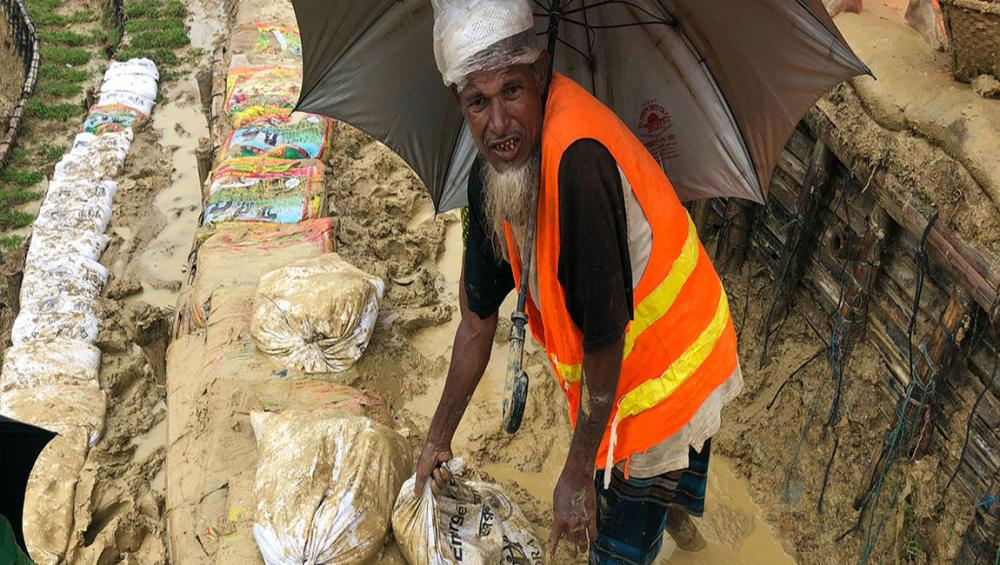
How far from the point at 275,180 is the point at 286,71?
1.52 metres

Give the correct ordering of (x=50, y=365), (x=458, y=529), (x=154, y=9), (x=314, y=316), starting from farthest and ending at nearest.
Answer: (x=154, y=9) → (x=50, y=365) → (x=314, y=316) → (x=458, y=529)

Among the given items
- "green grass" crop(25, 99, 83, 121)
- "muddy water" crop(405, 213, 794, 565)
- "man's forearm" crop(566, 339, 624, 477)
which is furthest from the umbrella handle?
"green grass" crop(25, 99, 83, 121)

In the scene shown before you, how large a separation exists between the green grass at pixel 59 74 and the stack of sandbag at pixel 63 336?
251cm

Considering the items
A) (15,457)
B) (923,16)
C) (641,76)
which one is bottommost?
(15,457)

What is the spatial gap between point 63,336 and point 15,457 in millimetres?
3014

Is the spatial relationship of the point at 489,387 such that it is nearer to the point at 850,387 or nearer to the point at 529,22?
the point at 850,387

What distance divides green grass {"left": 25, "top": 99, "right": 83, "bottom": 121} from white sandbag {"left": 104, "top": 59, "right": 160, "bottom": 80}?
1.73 feet

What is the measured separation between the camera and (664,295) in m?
2.02

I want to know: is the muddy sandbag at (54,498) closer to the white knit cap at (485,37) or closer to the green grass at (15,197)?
the white knit cap at (485,37)

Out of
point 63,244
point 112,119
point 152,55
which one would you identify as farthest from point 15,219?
point 152,55

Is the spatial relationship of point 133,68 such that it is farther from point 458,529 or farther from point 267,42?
point 458,529

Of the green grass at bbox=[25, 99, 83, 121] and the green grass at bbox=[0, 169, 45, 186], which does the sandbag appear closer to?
the green grass at bbox=[0, 169, 45, 186]

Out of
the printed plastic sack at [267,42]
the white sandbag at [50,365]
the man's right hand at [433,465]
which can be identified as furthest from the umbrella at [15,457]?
the printed plastic sack at [267,42]

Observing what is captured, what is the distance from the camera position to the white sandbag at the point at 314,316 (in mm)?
3545
